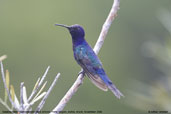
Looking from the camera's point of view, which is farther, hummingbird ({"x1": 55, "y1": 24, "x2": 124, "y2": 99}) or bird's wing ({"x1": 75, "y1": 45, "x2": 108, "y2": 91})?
bird's wing ({"x1": 75, "y1": 45, "x2": 108, "y2": 91})

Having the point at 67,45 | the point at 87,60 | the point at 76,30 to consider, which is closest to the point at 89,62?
the point at 87,60

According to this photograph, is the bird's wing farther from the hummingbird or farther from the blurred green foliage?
the blurred green foliage

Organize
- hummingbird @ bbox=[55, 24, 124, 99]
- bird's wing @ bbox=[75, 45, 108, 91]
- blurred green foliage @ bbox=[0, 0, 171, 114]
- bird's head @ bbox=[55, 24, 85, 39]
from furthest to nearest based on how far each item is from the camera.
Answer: blurred green foliage @ bbox=[0, 0, 171, 114] → bird's head @ bbox=[55, 24, 85, 39] → bird's wing @ bbox=[75, 45, 108, 91] → hummingbird @ bbox=[55, 24, 124, 99]

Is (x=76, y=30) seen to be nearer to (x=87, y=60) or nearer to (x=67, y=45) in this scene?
(x=87, y=60)

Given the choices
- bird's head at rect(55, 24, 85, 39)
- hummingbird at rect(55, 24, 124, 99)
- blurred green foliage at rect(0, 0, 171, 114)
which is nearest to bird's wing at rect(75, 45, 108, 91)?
hummingbird at rect(55, 24, 124, 99)

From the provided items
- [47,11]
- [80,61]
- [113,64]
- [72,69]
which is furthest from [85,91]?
[80,61]

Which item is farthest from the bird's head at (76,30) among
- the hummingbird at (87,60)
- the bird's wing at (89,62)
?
the bird's wing at (89,62)

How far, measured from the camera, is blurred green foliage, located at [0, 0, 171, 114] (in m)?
13.6

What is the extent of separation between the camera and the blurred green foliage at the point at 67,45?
44.6 feet

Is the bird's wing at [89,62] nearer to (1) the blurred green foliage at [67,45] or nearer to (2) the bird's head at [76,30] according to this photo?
(2) the bird's head at [76,30]

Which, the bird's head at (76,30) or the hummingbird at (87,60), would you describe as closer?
the hummingbird at (87,60)

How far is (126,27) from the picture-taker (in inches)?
704

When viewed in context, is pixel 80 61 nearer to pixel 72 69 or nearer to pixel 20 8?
pixel 72 69

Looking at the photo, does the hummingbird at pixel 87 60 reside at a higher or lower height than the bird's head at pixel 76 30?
lower
